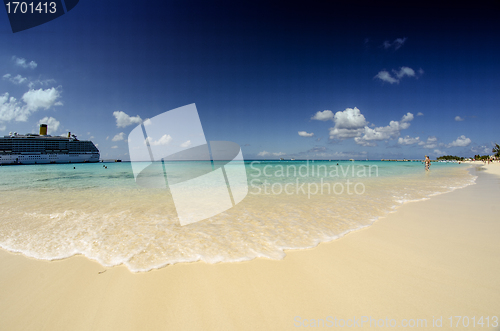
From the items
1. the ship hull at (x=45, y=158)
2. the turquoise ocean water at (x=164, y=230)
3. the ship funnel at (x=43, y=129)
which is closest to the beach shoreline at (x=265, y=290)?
the turquoise ocean water at (x=164, y=230)

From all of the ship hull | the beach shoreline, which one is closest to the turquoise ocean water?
the beach shoreline

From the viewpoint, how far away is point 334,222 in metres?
4.72

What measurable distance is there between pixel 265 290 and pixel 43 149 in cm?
9040

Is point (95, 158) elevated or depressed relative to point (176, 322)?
elevated

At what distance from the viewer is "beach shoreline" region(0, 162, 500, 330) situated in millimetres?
1900

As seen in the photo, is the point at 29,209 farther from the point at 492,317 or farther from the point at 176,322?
the point at 492,317

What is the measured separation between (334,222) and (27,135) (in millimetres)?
92702

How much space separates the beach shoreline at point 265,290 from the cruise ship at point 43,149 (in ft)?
280

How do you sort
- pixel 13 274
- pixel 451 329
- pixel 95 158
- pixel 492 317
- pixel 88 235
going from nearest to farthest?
1. pixel 451 329
2. pixel 492 317
3. pixel 13 274
4. pixel 88 235
5. pixel 95 158

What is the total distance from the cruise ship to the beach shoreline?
85.3 metres

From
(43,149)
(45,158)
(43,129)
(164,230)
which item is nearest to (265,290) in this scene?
(164,230)

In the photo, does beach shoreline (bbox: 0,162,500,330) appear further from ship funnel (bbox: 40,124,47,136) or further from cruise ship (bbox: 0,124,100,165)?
ship funnel (bbox: 40,124,47,136)

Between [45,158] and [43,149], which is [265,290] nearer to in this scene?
[45,158]

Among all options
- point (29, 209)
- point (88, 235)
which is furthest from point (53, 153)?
point (88, 235)
